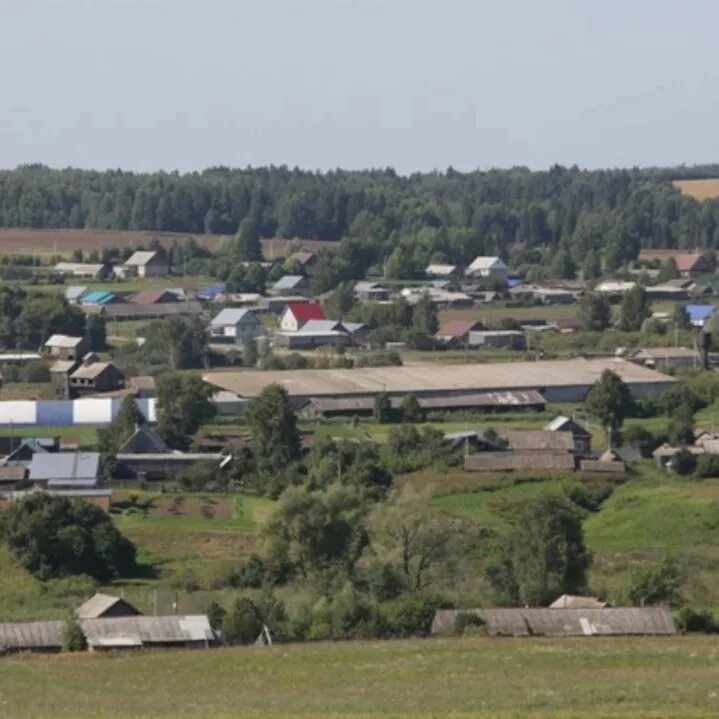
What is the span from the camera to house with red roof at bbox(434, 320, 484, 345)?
53188 millimetres

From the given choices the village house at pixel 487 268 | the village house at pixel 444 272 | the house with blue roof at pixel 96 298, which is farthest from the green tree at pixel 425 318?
the village house at pixel 444 272

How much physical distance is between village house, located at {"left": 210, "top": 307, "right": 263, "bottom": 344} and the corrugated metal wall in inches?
584

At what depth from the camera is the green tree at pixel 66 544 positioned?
24641 mm

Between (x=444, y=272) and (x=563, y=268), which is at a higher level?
(x=563, y=268)

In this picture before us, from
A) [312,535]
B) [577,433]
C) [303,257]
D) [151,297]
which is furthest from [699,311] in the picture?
[312,535]

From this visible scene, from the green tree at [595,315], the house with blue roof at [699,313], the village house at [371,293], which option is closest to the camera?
the green tree at [595,315]

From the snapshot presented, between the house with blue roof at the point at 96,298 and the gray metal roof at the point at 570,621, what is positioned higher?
the gray metal roof at the point at 570,621

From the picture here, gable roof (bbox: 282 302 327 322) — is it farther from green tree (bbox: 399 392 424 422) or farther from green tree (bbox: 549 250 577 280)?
green tree (bbox: 399 392 424 422)

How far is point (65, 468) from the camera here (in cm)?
3112

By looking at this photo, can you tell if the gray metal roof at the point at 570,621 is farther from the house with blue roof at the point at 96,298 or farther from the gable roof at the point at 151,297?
the gable roof at the point at 151,297

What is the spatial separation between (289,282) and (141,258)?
5969 millimetres

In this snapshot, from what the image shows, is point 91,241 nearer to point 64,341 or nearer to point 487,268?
point 487,268

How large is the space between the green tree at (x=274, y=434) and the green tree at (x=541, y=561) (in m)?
9.39

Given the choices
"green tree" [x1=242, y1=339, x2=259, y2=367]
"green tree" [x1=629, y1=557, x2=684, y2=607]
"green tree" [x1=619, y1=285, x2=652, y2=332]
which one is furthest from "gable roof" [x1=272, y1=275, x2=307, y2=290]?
"green tree" [x1=629, y1=557, x2=684, y2=607]
